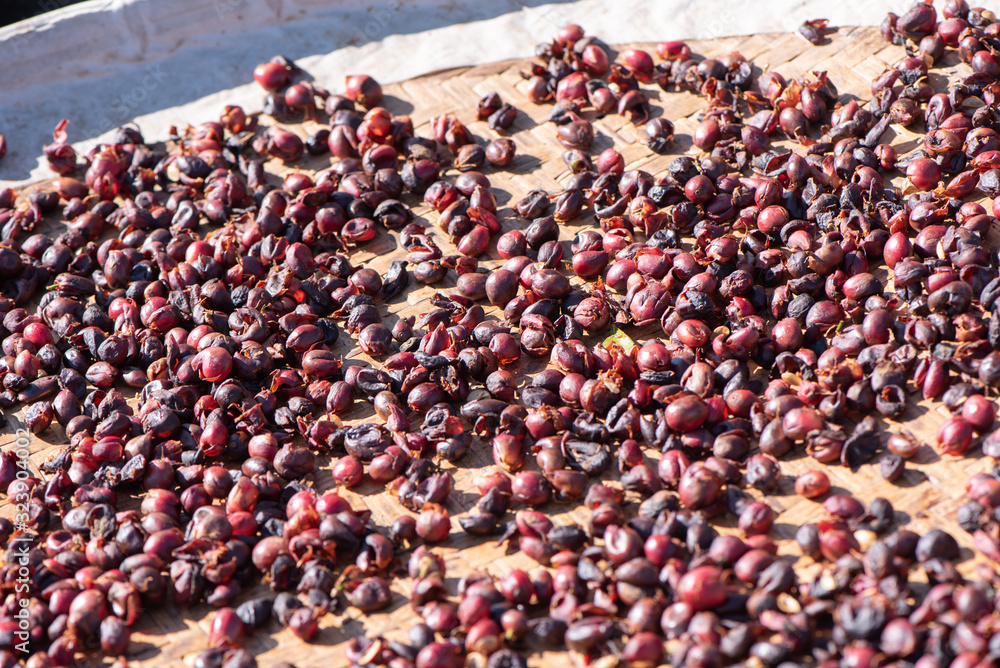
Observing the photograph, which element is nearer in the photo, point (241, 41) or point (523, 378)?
point (523, 378)

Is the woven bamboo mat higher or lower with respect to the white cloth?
lower

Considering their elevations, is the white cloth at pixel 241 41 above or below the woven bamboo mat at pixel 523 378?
above

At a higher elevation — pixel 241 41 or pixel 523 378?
pixel 241 41

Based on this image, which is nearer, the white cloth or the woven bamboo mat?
the woven bamboo mat

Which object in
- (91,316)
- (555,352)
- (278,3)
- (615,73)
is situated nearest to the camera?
(555,352)

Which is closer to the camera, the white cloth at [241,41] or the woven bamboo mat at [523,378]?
the woven bamboo mat at [523,378]

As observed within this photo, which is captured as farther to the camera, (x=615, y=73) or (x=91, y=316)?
(x=615, y=73)

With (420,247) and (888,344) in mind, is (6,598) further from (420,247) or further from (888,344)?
(888,344)

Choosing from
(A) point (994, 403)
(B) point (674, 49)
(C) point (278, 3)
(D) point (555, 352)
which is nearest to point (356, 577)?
(D) point (555, 352)
